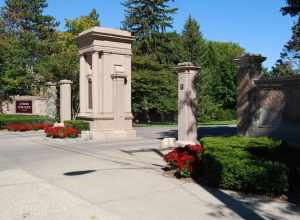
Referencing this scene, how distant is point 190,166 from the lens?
30.2 feet

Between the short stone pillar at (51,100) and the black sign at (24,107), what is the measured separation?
186 cm

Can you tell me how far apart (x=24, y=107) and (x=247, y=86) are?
76.3 feet

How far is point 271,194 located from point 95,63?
15.3 m

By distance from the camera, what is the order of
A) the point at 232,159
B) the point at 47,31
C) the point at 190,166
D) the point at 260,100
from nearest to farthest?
the point at 232,159 → the point at 190,166 → the point at 260,100 → the point at 47,31

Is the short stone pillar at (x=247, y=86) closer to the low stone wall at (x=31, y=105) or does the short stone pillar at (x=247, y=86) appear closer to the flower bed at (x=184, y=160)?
the flower bed at (x=184, y=160)

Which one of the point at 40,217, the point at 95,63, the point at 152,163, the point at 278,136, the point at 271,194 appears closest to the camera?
the point at 40,217

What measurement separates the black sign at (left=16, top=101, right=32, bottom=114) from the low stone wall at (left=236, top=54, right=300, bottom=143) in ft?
72.7

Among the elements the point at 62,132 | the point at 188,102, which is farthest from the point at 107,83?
the point at 188,102

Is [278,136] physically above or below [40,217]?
above

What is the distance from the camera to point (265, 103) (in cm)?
1336

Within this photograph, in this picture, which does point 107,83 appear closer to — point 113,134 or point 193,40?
point 113,134

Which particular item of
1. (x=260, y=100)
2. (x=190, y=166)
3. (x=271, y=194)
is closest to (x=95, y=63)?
(x=260, y=100)

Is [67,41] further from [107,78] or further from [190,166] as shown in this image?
[190,166]

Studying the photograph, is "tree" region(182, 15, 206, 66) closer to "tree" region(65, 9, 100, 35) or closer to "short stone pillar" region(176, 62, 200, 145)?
"tree" region(65, 9, 100, 35)
